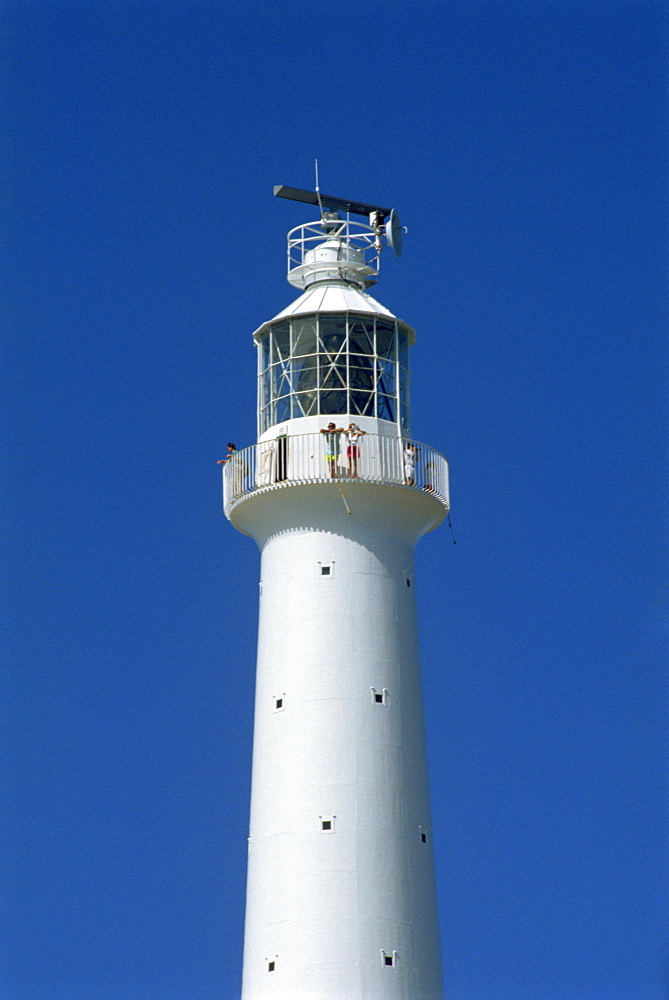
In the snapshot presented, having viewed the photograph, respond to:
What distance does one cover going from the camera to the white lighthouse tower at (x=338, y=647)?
2228 inches

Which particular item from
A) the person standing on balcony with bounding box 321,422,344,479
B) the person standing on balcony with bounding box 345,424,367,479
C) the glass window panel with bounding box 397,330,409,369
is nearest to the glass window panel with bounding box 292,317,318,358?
the glass window panel with bounding box 397,330,409,369

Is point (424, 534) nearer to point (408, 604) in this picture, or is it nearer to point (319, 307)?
point (408, 604)

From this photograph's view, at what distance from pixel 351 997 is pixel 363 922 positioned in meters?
1.72

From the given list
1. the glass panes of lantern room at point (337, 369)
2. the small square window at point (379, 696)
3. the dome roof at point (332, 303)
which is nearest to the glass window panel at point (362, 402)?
the glass panes of lantern room at point (337, 369)

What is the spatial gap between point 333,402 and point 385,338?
2.29 m

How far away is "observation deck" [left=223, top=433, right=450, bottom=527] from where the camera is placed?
60000 millimetres

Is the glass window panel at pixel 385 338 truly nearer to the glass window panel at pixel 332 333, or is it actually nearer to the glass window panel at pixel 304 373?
the glass window panel at pixel 332 333

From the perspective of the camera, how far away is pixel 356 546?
197 ft

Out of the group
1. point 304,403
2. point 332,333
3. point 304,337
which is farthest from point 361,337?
point 304,403

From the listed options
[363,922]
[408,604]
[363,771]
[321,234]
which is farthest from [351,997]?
[321,234]

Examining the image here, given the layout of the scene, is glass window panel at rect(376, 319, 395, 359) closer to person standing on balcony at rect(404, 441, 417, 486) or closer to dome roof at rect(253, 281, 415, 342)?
dome roof at rect(253, 281, 415, 342)

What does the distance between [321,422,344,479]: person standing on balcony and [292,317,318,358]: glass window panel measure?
2721mm

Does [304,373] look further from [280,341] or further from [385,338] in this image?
[385,338]

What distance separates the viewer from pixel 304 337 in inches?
2457
